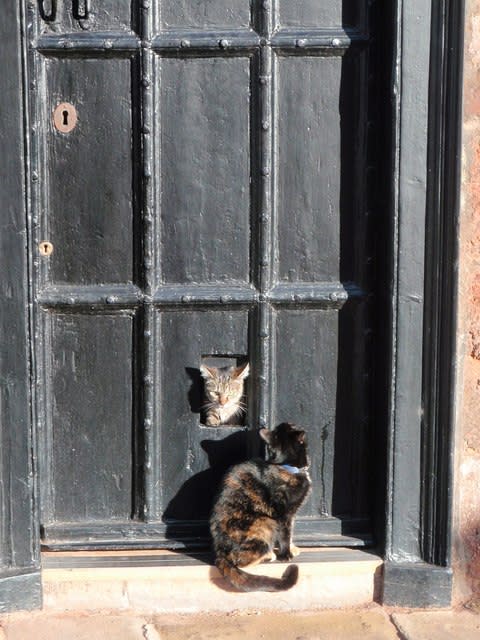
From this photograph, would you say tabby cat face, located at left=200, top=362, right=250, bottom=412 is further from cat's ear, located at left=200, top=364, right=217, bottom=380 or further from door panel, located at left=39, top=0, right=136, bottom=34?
door panel, located at left=39, top=0, right=136, bottom=34

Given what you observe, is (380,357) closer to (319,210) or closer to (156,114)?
(319,210)

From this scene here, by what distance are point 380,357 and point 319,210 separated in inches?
23.8

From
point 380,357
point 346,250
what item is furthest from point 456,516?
point 346,250

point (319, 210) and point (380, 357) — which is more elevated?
point (319, 210)

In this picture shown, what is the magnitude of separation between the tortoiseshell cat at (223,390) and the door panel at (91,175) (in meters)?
0.49

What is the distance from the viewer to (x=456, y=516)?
11.0 ft

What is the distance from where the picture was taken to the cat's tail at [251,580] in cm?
323

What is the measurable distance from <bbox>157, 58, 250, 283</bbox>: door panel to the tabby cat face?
347 millimetres

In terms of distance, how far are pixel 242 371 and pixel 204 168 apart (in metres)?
0.78

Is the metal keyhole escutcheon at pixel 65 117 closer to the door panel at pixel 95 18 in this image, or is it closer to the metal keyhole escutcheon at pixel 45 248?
the door panel at pixel 95 18

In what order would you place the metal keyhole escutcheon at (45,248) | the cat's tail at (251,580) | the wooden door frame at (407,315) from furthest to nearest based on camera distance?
the metal keyhole escutcheon at (45,248)
the cat's tail at (251,580)
the wooden door frame at (407,315)

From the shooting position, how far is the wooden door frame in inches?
123

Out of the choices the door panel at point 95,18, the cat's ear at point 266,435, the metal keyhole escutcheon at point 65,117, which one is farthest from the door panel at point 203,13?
the cat's ear at point 266,435

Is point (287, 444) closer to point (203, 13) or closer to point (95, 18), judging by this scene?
point (203, 13)
